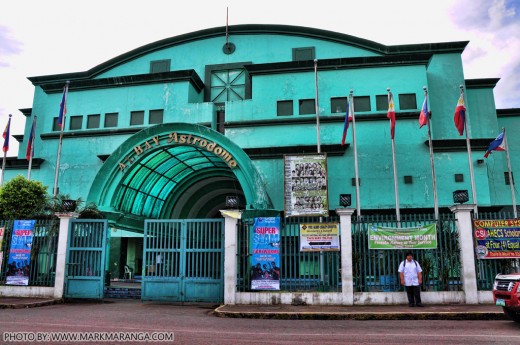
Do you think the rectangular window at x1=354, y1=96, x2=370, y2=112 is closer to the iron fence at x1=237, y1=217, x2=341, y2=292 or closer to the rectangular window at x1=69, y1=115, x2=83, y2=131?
the iron fence at x1=237, y1=217, x2=341, y2=292

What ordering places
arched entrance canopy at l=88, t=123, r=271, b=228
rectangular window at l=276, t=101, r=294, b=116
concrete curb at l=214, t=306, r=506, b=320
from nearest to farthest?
concrete curb at l=214, t=306, r=506, b=320, arched entrance canopy at l=88, t=123, r=271, b=228, rectangular window at l=276, t=101, r=294, b=116

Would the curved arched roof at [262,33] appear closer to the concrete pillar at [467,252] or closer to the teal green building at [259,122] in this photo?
the teal green building at [259,122]

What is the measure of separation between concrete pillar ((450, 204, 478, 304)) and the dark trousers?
65.2 inches

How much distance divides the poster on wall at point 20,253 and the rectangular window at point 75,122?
13310mm

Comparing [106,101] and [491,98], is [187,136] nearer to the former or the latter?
[106,101]

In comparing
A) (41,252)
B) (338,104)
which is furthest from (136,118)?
(41,252)

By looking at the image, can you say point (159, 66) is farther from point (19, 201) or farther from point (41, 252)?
→ point (41, 252)

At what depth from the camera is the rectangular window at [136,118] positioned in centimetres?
2817

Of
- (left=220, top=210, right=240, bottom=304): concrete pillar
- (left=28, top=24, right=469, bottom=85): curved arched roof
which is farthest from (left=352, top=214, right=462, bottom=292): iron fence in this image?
(left=28, top=24, right=469, bottom=85): curved arched roof

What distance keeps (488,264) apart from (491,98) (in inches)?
688

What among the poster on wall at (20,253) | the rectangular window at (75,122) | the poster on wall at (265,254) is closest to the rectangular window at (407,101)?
the poster on wall at (265,254)

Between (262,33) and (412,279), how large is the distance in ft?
72.7

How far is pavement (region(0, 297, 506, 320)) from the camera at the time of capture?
11664 mm

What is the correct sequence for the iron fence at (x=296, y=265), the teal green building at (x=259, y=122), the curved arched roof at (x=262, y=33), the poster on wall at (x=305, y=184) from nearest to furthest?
1. the iron fence at (x=296, y=265)
2. the poster on wall at (x=305, y=184)
3. the teal green building at (x=259, y=122)
4. the curved arched roof at (x=262, y=33)
